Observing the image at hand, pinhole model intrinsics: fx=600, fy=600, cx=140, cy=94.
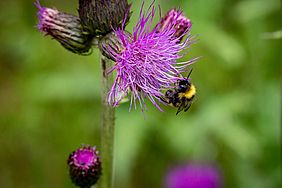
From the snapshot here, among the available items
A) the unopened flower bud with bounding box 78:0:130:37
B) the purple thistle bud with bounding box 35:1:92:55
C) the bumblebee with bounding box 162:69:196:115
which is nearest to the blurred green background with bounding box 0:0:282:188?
the bumblebee with bounding box 162:69:196:115

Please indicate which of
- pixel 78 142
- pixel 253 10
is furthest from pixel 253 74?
pixel 78 142

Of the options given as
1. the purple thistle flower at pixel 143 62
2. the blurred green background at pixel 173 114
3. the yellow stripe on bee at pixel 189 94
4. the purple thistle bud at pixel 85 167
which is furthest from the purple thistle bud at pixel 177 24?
the blurred green background at pixel 173 114

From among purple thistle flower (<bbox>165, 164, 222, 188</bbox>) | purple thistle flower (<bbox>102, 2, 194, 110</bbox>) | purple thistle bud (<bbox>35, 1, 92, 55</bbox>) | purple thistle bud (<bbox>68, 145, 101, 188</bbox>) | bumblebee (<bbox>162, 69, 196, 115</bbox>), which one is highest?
purple thistle bud (<bbox>35, 1, 92, 55</bbox>)

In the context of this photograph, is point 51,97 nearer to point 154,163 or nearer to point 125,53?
point 154,163

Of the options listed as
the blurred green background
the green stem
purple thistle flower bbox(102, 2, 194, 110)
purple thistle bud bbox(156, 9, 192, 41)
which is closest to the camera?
purple thistle flower bbox(102, 2, 194, 110)

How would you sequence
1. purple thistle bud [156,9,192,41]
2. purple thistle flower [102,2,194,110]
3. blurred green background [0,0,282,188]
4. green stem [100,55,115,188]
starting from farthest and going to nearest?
blurred green background [0,0,282,188] → purple thistle bud [156,9,192,41] → green stem [100,55,115,188] → purple thistle flower [102,2,194,110]

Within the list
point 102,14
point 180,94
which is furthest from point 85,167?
point 102,14

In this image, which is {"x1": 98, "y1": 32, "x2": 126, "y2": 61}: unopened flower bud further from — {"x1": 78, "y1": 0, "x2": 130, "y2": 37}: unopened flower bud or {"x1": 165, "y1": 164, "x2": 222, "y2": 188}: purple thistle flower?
{"x1": 165, "y1": 164, "x2": 222, "y2": 188}: purple thistle flower
